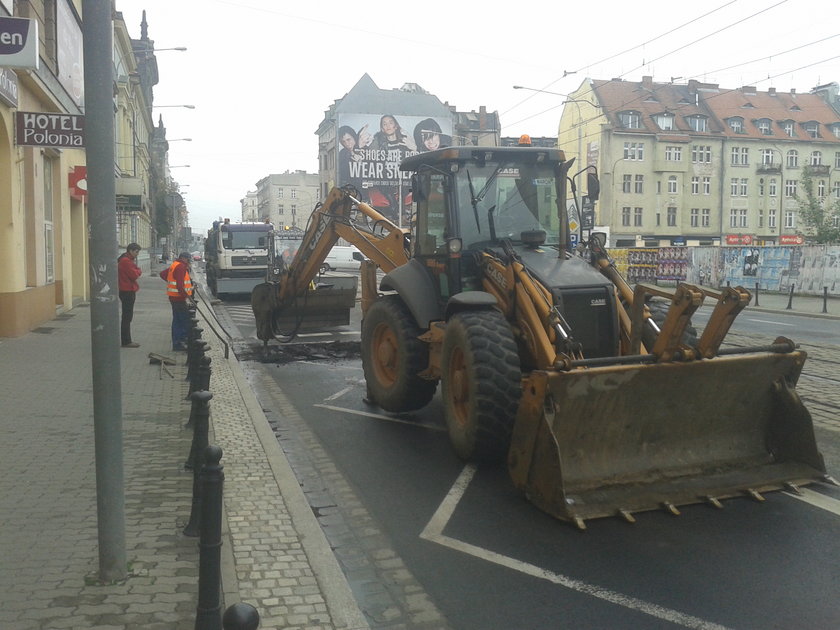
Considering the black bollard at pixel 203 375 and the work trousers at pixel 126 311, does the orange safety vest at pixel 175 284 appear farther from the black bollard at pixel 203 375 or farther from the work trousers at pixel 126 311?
the black bollard at pixel 203 375

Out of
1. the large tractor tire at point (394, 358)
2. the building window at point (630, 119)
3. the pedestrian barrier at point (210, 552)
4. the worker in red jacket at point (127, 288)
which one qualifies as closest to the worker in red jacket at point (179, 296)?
the worker in red jacket at point (127, 288)

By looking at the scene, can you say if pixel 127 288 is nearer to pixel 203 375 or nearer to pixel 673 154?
pixel 203 375

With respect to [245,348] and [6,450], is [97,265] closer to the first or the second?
[6,450]

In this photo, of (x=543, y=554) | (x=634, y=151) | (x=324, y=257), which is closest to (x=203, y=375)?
(x=543, y=554)

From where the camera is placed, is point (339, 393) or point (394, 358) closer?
point (394, 358)

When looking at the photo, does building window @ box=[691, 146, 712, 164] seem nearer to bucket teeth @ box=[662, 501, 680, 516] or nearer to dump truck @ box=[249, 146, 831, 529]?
dump truck @ box=[249, 146, 831, 529]

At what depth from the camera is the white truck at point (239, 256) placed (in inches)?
1144

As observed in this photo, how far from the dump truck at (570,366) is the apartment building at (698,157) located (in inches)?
2102

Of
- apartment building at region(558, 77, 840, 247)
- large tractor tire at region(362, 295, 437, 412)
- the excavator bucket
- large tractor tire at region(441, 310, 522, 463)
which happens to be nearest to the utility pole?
large tractor tire at region(441, 310, 522, 463)

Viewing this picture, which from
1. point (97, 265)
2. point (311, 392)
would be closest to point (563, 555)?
point (97, 265)

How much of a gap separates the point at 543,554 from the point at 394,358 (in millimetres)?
4305

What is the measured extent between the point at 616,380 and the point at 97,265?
142 inches

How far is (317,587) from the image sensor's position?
4.57m

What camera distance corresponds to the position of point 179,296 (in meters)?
14.0
